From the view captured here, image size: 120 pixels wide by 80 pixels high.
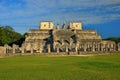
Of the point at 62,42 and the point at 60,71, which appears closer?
the point at 60,71

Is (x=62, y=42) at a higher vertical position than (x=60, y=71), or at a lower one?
higher

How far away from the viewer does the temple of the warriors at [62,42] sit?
214ft

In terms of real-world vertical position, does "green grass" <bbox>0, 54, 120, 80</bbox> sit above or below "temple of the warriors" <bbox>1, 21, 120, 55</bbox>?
below

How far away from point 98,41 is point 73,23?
11551 millimetres

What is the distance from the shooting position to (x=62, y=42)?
69.8m

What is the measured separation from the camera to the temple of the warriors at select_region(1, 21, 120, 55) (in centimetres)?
6531

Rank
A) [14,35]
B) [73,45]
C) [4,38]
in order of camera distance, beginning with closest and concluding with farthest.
Result: 1. [73,45]
2. [4,38]
3. [14,35]

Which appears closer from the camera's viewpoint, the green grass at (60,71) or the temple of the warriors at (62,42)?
the green grass at (60,71)

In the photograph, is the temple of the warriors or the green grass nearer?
the green grass

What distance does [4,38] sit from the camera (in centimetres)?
7881

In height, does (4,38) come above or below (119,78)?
above

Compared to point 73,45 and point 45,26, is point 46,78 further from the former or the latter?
point 45,26

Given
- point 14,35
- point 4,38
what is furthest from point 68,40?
point 14,35

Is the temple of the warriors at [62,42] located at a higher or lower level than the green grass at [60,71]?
higher
